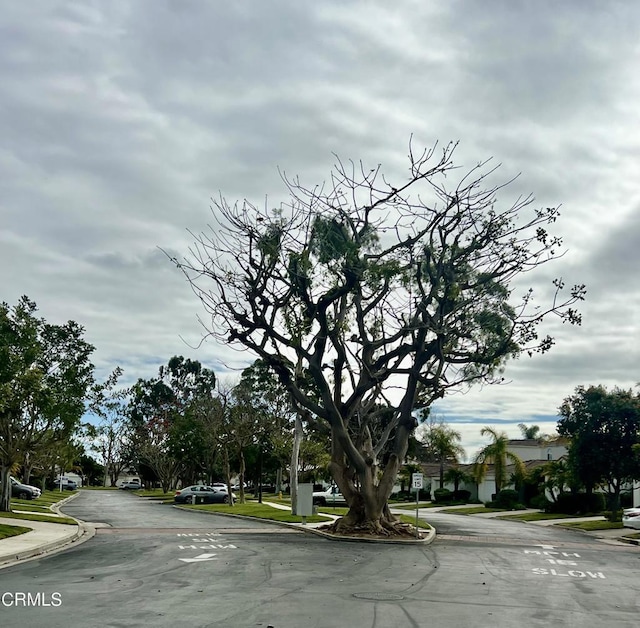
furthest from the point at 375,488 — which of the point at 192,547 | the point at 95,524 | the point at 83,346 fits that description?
the point at 83,346

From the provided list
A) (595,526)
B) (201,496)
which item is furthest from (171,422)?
(595,526)

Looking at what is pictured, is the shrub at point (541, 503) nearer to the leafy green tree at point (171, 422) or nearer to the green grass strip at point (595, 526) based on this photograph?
the green grass strip at point (595, 526)

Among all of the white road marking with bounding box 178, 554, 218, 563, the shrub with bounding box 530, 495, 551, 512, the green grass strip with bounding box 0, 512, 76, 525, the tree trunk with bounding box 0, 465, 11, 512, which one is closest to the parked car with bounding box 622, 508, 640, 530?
the shrub with bounding box 530, 495, 551, 512

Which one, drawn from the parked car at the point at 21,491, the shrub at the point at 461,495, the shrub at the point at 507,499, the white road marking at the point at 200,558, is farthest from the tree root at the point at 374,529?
the shrub at the point at 461,495

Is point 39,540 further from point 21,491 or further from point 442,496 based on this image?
point 442,496

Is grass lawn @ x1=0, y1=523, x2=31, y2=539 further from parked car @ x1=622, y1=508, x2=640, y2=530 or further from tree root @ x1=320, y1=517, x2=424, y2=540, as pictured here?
parked car @ x1=622, y1=508, x2=640, y2=530

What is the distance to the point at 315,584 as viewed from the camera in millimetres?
14227

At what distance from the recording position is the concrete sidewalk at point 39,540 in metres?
18.4

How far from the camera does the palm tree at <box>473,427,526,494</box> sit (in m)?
59.1

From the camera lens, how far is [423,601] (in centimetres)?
1248

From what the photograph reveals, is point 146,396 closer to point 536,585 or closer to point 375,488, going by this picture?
point 375,488

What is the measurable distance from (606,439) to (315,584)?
30830 mm

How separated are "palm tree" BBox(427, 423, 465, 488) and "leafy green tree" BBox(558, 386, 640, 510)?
27.4 meters

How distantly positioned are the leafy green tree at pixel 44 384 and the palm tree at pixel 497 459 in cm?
3547
